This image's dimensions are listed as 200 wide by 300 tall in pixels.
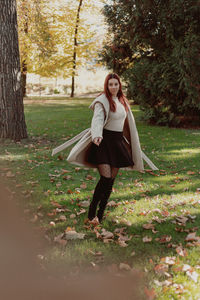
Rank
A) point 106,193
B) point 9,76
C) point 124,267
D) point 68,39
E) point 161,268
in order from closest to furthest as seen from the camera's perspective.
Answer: point 161,268 → point 124,267 → point 106,193 → point 9,76 → point 68,39

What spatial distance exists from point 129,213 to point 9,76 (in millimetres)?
6635

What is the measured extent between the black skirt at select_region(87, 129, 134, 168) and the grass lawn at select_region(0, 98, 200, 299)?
93 cm

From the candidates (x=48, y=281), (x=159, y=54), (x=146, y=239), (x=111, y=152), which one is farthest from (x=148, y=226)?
(x=159, y=54)

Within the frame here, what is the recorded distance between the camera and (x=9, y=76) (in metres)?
9.69

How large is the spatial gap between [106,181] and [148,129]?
9292 mm

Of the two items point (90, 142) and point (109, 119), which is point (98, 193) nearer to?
point (90, 142)

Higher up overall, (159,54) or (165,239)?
(159,54)

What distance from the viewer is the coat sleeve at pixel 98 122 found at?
3.91 metres

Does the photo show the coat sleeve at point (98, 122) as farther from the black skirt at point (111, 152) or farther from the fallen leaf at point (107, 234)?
the fallen leaf at point (107, 234)

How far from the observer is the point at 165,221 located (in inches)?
179

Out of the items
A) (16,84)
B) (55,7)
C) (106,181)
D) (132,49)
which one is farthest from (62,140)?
(55,7)

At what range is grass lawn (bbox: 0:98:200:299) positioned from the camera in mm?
3449

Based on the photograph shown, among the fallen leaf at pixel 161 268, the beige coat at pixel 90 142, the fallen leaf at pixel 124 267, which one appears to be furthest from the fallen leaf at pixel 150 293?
the beige coat at pixel 90 142

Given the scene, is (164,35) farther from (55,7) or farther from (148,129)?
(55,7)
